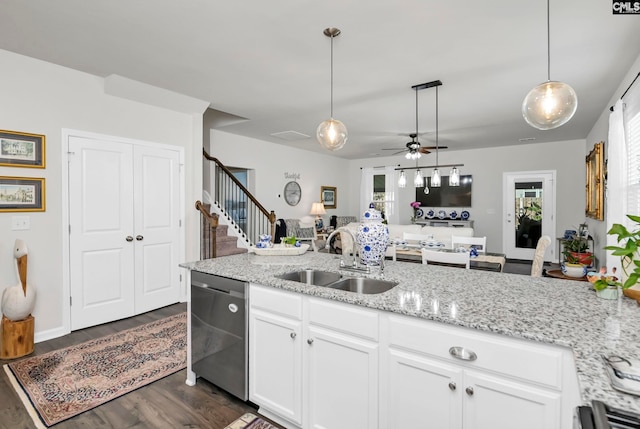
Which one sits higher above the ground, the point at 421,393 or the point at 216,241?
the point at 216,241

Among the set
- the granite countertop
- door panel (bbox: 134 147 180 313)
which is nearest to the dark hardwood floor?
the granite countertop

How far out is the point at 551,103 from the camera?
80.0 inches

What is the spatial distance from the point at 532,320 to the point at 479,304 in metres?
0.24

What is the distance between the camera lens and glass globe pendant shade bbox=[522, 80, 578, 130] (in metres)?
2.01

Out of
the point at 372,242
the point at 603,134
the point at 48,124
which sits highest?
the point at 603,134

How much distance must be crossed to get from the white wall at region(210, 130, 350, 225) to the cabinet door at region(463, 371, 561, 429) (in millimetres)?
5852

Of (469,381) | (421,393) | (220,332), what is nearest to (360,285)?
(421,393)

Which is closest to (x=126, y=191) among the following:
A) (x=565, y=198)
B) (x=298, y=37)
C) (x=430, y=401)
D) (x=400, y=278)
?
(x=298, y=37)

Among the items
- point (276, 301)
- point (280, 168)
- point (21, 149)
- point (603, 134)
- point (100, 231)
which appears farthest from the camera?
point (280, 168)

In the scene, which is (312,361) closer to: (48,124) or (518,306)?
(518,306)

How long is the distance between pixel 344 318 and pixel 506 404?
2.45 feet

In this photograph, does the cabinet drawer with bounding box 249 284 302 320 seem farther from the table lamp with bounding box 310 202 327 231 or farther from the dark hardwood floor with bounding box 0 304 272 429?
the table lamp with bounding box 310 202 327 231

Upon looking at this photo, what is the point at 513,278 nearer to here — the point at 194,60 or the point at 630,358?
the point at 630,358

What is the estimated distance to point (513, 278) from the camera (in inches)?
81.0
